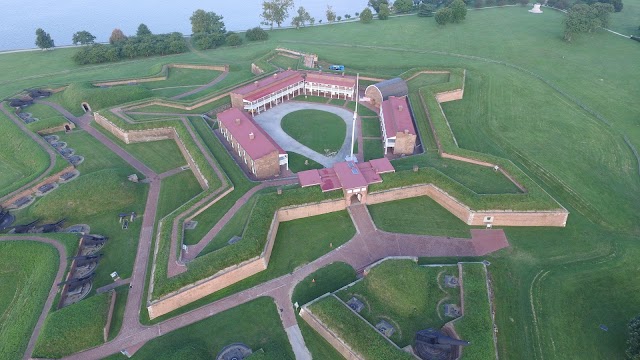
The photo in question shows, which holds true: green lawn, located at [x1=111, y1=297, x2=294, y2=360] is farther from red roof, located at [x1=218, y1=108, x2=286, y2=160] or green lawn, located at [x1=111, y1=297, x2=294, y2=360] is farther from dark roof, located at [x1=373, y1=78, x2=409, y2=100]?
dark roof, located at [x1=373, y1=78, x2=409, y2=100]

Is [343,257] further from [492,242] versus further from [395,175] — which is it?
[492,242]

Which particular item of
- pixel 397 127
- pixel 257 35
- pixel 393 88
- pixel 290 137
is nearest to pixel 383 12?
pixel 257 35

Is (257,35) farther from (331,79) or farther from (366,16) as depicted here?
(331,79)

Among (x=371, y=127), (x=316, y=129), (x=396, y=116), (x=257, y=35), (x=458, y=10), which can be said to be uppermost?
(x=458, y=10)

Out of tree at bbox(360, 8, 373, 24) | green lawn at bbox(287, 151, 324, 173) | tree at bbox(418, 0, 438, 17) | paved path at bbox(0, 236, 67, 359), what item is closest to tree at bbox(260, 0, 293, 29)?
tree at bbox(360, 8, 373, 24)

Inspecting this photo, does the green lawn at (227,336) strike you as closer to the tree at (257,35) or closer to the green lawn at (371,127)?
the green lawn at (371,127)

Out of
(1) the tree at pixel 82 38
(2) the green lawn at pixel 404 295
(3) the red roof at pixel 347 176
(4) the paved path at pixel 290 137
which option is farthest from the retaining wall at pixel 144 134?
(1) the tree at pixel 82 38
